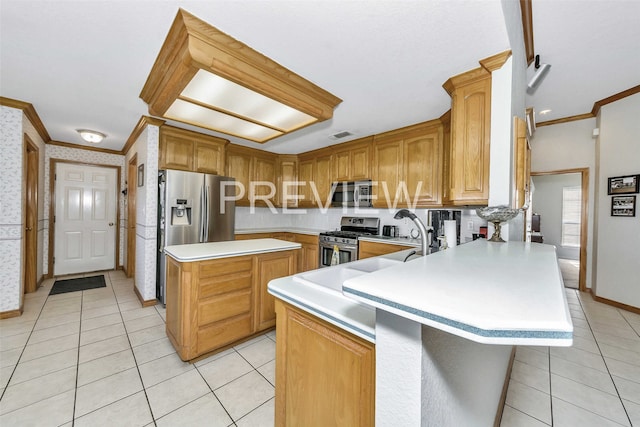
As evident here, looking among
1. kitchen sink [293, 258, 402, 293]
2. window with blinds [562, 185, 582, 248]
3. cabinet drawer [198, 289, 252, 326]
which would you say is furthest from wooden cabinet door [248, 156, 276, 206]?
window with blinds [562, 185, 582, 248]

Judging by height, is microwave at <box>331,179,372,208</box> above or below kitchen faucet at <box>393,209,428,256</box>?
above

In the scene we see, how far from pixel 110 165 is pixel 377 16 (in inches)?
212

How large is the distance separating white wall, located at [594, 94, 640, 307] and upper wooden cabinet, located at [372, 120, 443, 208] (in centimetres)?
231

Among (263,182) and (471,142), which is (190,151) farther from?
(471,142)

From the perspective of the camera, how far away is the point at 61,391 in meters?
1.70

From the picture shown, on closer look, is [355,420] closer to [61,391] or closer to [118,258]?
[61,391]

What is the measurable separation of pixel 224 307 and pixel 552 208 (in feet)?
27.1

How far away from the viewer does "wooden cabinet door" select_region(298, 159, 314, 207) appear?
4734 millimetres

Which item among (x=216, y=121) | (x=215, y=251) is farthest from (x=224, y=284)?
(x=216, y=121)

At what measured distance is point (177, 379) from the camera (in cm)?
184

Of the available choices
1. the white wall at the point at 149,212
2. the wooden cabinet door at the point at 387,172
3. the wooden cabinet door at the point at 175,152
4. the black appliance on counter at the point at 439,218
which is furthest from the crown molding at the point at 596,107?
the white wall at the point at 149,212

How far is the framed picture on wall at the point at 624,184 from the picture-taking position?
3001 millimetres

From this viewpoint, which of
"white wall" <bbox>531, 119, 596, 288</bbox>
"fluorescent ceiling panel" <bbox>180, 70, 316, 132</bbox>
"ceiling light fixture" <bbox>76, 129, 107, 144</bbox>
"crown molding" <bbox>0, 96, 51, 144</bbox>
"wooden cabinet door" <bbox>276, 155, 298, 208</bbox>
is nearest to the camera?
"fluorescent ceiling panel" <bbox>180, 70, 316, 132</bbox>

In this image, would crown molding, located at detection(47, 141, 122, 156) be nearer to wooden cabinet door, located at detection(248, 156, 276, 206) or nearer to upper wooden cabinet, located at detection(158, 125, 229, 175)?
upper wooden cabinet, located at detection(158, 125, 229, 175)
